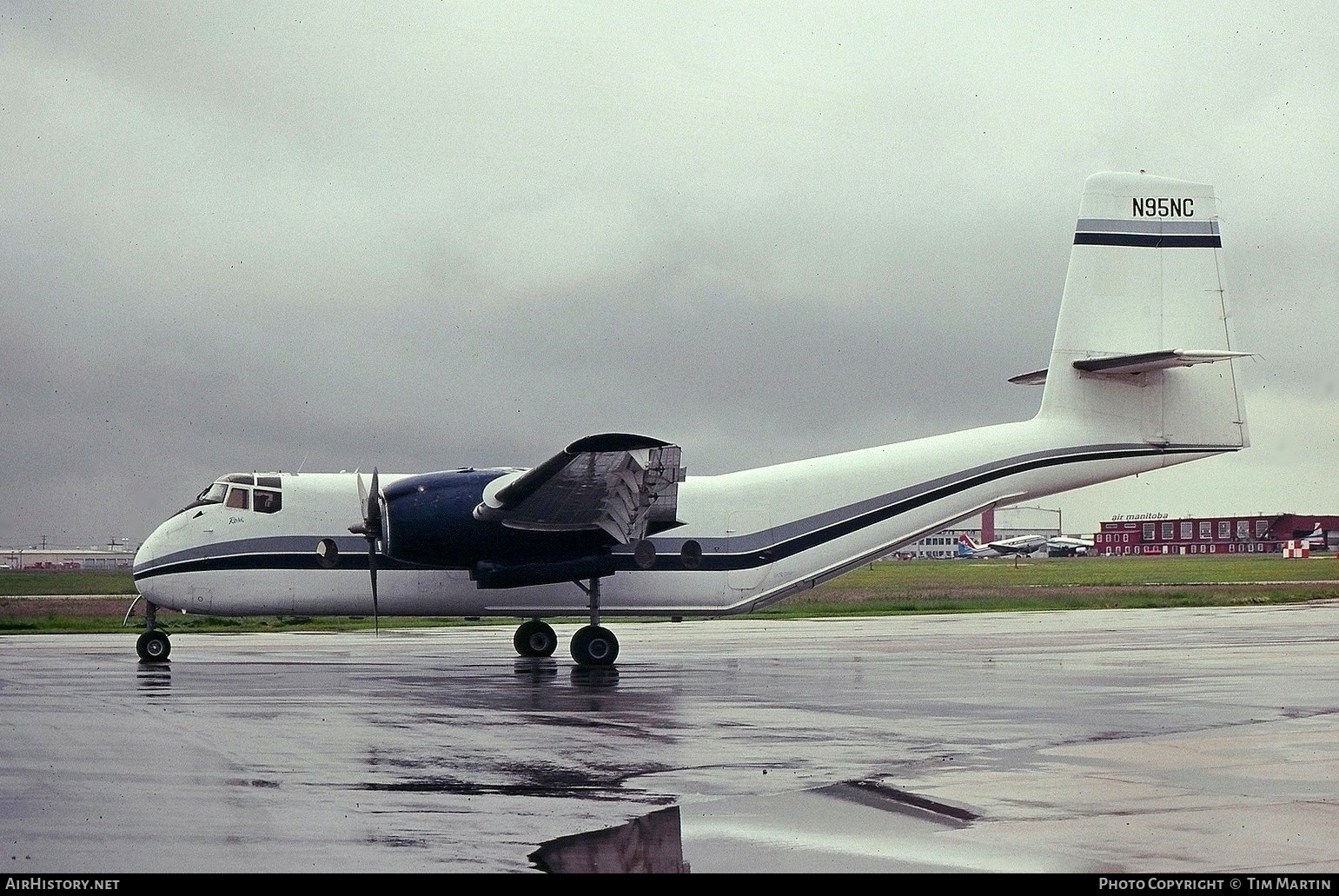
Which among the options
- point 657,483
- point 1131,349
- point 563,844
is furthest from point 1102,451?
point 563,844

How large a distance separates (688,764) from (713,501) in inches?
531

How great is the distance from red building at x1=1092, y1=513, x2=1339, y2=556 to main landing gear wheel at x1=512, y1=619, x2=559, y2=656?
132m

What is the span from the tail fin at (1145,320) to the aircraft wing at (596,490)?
29.4ft

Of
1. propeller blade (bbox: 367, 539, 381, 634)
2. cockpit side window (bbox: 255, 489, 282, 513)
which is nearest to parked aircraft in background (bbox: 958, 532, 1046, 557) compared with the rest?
propeller blade (bbox: 367, 539, 381, 634)

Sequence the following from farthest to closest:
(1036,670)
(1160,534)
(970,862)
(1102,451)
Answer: (1160,534), (1102,451), (1036,670), (970,862)

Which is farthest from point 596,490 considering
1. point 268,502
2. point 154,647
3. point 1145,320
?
point 1145,320

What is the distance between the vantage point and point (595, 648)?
22.1m

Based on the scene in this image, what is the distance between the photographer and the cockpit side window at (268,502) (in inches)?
901

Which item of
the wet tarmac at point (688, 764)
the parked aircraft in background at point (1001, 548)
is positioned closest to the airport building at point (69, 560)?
the parked aircraft in background at point (1001, 548)

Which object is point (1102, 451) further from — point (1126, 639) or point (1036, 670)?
point (1036, 670)

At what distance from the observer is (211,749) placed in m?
11.4

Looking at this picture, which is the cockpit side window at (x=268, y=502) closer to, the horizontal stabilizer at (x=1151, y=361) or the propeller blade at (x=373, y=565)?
the propeller blade at (x=373, y=565)

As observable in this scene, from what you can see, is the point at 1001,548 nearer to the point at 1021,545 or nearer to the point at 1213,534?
the point at 1021,545
